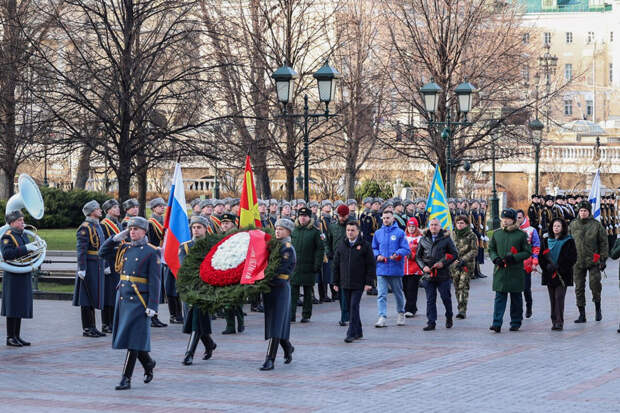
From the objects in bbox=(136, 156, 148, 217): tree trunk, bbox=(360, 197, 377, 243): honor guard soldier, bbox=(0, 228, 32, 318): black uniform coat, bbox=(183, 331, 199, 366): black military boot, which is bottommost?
bbox=(183, 331, 199, 366): black military boot

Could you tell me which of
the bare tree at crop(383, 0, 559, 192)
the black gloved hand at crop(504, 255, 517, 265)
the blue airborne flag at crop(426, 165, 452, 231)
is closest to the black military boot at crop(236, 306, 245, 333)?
the black gloved hand at crop(504, 255, 517, 265)

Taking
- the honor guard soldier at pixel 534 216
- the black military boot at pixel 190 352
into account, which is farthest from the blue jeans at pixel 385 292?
the honor guard soldier at pixel 534 216

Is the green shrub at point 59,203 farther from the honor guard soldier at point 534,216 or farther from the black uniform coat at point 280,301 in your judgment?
the black uniform coat at point 280,301

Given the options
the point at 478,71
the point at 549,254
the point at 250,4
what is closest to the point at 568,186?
the point at 478,71

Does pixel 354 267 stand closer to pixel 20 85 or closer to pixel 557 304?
pixel 557 304

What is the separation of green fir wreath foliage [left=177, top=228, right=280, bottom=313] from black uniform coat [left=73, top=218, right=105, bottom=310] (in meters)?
3.29

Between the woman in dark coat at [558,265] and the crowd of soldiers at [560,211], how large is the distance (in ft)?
40.4

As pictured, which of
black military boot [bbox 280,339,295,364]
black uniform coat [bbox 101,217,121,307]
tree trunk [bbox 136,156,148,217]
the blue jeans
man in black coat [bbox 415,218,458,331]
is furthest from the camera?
tree trunk [bbox 136,156,148,217]

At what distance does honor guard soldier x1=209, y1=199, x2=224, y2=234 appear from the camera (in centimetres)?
1867

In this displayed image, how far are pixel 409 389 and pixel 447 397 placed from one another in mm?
582

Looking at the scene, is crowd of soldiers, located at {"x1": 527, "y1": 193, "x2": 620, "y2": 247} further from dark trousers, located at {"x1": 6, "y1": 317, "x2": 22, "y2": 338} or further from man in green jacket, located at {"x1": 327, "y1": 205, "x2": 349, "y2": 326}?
dark trousers, located at {"x1": 6, "y1": 317, "x2": 22, "y2": 338}

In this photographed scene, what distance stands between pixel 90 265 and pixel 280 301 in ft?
14.2

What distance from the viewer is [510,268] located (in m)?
16.2

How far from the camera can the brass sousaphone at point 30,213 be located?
1523 centimetres
